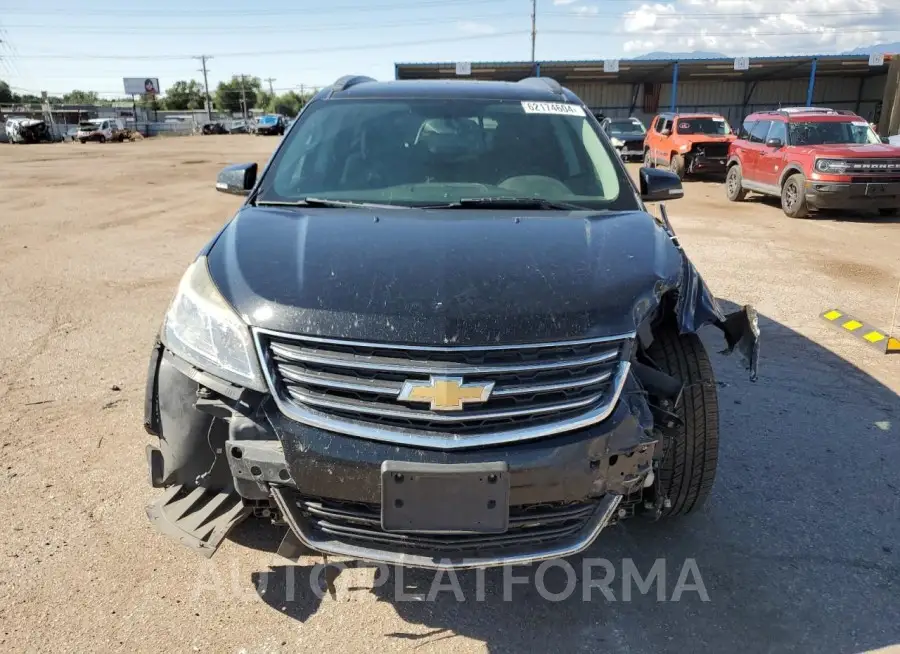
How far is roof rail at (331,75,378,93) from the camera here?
4027 millimetres

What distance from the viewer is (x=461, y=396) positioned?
6.73 ft

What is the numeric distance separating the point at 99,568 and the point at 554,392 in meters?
1.95

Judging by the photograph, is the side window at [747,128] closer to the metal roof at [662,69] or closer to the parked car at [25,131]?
the metal roof at [662,69]

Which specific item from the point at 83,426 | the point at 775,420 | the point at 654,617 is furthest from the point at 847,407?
the point at 83,426

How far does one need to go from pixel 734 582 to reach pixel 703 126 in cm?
1817

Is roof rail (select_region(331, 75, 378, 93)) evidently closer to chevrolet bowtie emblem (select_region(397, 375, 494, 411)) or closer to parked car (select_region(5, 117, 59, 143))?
chevrolet bowtie emblem (select_region(397, 375, 494, 411))

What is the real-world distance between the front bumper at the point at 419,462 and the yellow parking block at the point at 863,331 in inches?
158

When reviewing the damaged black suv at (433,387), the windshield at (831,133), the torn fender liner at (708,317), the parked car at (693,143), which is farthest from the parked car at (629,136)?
the damaged black suv at (433,387)

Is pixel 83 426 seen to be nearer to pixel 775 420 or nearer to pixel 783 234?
pixel 775 420

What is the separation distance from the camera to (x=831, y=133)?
1241 centimetres

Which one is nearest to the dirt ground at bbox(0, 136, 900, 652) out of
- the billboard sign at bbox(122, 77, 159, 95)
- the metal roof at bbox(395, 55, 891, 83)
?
the metal roof at bbox(395, 55, 891, 83)

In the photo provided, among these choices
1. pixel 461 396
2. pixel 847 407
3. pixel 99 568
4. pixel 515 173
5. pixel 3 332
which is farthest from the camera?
pixel 3 332

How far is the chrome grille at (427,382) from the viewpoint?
2072mm

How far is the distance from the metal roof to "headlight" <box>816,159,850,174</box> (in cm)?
2387
